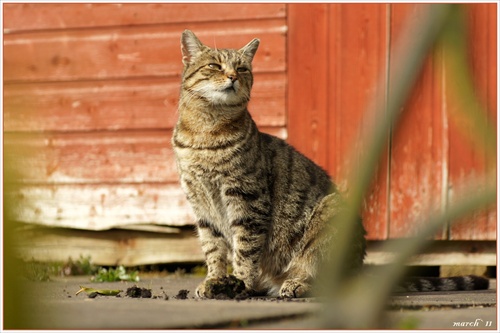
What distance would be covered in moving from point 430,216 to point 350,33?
5.22 metres

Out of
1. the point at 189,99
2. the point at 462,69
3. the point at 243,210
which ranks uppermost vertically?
the point at 189,99

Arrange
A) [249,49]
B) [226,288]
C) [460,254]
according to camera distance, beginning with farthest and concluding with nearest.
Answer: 1. [460,254]
2. [249,49]
3. [226,288]

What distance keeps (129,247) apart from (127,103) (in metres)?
1.33

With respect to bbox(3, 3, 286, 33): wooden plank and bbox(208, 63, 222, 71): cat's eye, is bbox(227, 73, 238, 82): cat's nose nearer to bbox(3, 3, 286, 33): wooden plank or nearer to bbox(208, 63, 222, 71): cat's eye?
bbox(208, 63, 222, 71): cat's eye

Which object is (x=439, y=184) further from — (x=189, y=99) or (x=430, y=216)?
(x=430, y=216)

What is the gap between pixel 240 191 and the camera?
12.8 ft

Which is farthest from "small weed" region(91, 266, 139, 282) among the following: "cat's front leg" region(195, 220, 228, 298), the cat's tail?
the cat's tail

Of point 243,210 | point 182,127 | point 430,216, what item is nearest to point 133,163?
point 182,127

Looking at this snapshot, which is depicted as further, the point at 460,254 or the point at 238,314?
the point at 460,254

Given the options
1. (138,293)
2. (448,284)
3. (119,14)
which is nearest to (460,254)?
(448,284)

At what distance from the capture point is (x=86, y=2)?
6.24m

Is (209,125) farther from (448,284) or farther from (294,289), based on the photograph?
(448,284)

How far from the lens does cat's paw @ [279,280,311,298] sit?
3.81 metres

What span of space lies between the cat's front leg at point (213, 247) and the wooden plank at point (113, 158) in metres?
1.92
